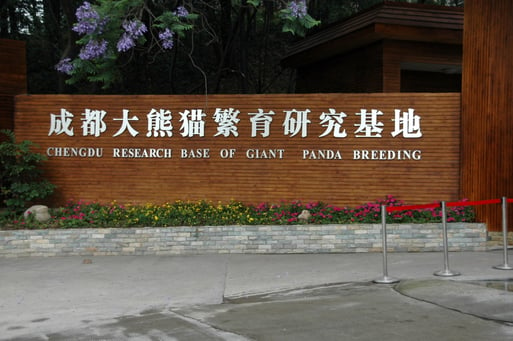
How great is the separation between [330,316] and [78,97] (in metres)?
7.31

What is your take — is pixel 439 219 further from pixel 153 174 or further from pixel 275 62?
pixel 275 62

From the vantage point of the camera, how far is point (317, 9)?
20.5m

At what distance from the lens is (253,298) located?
6844mm

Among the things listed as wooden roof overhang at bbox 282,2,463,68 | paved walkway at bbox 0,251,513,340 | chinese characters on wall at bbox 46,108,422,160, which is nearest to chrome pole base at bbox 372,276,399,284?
paved walkway at bbox 0,251,513,340

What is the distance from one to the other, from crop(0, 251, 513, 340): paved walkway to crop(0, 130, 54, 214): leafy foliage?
1463 millimetres

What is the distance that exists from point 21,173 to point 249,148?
4295mm

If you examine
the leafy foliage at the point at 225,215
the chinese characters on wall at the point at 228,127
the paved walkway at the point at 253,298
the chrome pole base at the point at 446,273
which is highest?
the chinese characters on wall at the point at 228,127

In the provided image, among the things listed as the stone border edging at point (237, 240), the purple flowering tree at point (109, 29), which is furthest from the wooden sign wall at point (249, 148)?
the purple flowering tree at point (109, 29)

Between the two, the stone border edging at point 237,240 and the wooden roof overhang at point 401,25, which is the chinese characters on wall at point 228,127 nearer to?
the stone border edging at point 237,240

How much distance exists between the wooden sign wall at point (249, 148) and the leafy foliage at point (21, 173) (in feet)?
1.48

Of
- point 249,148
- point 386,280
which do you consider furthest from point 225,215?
point 386,280

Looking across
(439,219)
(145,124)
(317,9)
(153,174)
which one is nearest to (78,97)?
(145,124)

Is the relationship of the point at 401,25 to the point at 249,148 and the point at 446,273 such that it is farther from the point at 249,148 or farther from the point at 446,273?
the point at 446,273

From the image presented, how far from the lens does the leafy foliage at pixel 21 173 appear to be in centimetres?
1034
